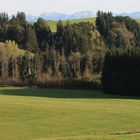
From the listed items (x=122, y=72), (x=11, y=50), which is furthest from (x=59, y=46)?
(x=122, y=72)

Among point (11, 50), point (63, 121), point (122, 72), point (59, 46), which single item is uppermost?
point (59, 46)

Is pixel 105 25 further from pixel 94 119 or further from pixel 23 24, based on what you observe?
pixel 94 119

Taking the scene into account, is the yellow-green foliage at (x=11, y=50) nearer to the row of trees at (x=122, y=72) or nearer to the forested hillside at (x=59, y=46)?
the forested hillside at (x=59, y=46)

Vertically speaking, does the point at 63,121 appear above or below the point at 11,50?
below

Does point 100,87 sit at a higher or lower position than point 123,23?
lower

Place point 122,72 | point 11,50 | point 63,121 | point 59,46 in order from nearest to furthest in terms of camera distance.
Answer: point 63,121, point 122,72, point 11,50, point 59,46

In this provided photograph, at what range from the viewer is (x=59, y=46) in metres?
138

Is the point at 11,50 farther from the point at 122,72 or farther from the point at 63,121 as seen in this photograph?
the point at 63,121

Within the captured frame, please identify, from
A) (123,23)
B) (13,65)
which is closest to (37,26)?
(123,23)

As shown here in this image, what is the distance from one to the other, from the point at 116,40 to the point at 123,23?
39.8ft

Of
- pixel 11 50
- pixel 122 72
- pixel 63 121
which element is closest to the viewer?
pixel 63 121

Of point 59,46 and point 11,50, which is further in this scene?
point 59,46

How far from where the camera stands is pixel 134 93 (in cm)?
7075

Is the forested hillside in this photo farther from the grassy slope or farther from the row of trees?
the grassy slope
